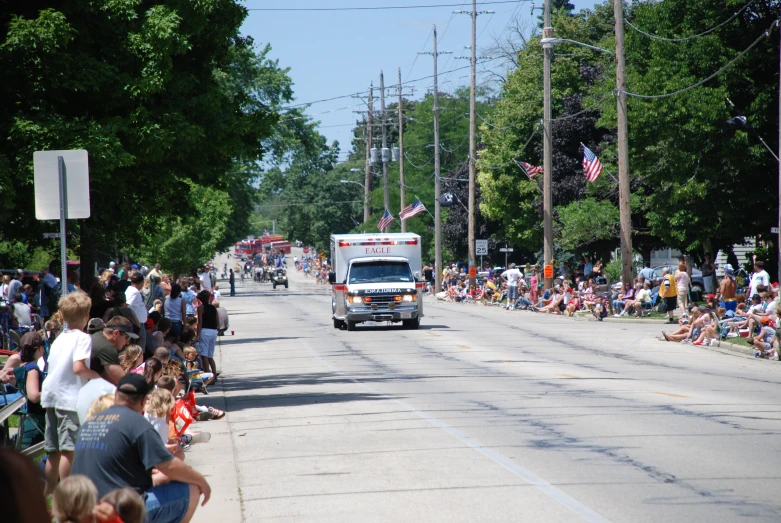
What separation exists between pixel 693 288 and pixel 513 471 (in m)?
33.0

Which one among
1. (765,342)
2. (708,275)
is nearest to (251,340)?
(765,342)

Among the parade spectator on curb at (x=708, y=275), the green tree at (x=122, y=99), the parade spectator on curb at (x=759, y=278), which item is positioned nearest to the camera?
the green tree at (x=122, y=99)

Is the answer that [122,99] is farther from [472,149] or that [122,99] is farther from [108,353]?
[472,149]

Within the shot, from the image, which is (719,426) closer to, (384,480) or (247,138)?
(384,480)

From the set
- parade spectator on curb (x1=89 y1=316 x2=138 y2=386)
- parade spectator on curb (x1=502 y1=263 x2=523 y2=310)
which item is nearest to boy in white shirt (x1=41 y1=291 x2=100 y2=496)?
parade spectator on curb (x1=89 y1=316 x2=138 y2=386)

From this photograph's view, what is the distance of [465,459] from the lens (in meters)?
10.4

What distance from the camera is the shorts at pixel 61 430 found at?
8758 mm

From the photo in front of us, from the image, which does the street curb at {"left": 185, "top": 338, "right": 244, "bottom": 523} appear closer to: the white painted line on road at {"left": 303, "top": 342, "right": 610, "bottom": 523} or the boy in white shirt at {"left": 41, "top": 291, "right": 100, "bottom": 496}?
the boy in white shirt at {"left": 41, "top": 291, "right": 100, "bottom": 496}

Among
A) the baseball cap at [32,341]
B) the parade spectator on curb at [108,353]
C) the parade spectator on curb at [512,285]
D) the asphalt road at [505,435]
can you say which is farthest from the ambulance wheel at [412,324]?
the parade spectator on curb at [108,353]

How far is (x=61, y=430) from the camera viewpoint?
8828mm

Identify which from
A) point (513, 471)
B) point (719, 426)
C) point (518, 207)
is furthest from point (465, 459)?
point (518, 207)

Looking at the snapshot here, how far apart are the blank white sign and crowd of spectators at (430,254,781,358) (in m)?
15.6

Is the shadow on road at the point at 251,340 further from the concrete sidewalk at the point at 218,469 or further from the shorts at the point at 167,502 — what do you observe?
the shorts at the point at 167,502

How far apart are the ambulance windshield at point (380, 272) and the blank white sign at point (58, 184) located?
21.2m
